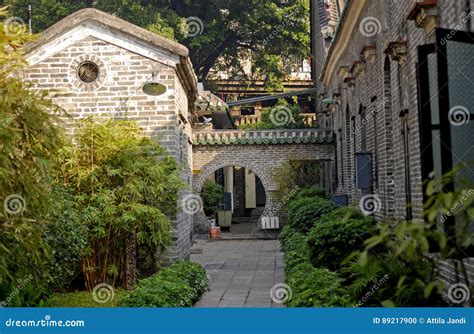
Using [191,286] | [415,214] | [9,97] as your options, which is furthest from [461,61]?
[191,286]

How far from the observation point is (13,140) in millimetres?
7543

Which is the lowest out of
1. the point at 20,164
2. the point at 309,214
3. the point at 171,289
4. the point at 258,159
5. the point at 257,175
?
the point at 171,289

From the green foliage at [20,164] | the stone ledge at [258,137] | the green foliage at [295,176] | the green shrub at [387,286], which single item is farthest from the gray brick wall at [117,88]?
the green foliage at [295,176]

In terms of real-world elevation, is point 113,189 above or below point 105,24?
below

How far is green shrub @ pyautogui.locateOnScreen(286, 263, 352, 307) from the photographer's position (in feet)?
23.2

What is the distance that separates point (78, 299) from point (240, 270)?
15.5 ft

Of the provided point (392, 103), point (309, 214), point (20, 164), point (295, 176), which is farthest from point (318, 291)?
point (295, 176)

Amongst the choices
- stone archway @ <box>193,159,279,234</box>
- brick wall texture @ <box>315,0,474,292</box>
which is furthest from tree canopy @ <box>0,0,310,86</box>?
brick wall texture @ <box>315,0,474,292</box>

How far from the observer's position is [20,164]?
311 inches

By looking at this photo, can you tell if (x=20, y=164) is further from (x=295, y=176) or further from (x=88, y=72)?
(x=295, y=176)

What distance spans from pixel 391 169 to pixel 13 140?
699 cm

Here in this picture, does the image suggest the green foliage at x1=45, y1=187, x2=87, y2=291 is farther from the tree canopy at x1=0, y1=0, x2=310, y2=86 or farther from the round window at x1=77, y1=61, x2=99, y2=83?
the tree canopy at x1=0, y1=0, x2=310, y2=86

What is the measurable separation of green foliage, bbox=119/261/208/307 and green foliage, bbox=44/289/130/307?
79 centimetres

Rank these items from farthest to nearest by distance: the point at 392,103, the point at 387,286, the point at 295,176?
the point at 295,176 < the point at 392,103 < the point at 387,286
